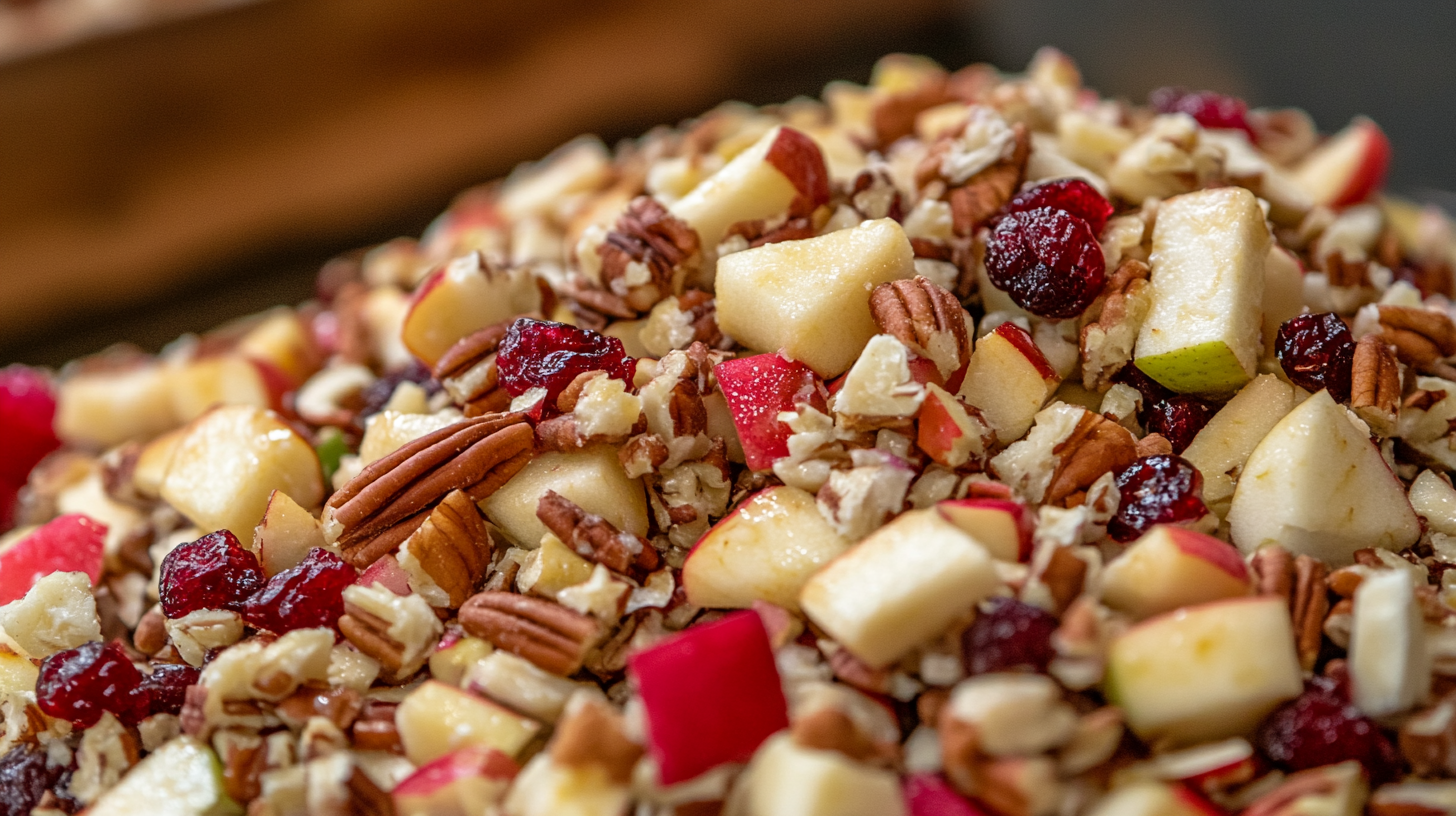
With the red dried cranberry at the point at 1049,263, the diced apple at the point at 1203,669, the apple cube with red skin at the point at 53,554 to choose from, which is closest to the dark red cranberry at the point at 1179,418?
the red dried cranberry at the point at 1049,263

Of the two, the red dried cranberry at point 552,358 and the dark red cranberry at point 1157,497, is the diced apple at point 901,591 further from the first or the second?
the red dried cranberry at point 552,358

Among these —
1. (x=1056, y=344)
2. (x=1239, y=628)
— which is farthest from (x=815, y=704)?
(x=1056, y=344)

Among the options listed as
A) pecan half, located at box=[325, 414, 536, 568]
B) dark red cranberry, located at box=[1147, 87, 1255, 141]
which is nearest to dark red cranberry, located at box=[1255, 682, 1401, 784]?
pecan half, located at box=[325, 414, 536, 568]

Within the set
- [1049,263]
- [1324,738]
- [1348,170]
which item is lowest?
[1324,738]

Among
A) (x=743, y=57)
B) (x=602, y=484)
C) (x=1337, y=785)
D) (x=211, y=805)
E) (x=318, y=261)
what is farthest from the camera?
(x=743, y=57)

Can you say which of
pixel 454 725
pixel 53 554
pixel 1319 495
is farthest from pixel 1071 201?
pixel 53 554

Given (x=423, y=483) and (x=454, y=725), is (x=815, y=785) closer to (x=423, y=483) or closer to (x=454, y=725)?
(x=454, y=725)

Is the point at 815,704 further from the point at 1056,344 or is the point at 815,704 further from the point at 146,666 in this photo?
the point at 146,666
